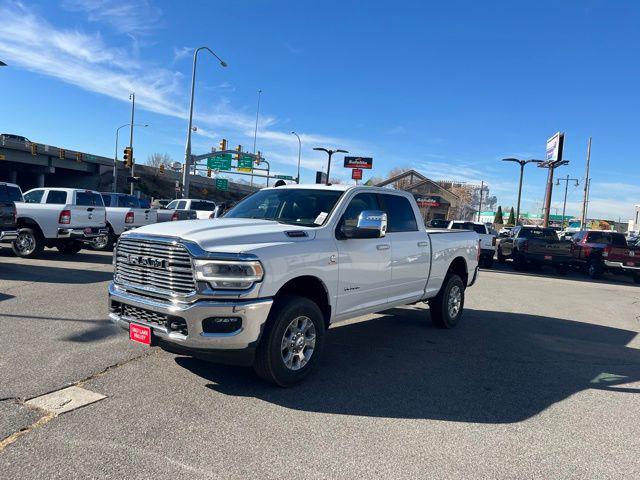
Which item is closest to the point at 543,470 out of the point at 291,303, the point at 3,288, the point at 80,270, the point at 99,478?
the point at 291,303

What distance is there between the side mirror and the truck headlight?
136 cm

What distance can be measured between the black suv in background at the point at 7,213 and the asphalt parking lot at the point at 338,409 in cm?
475

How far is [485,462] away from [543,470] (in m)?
0.39

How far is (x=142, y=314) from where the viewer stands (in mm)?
4570

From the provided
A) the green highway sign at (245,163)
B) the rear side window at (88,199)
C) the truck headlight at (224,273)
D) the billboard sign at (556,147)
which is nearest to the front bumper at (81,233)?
the rear side window at (88,199)

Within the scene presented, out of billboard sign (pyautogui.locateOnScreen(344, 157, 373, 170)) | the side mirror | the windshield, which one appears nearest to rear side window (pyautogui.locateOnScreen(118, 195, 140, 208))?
the windshield

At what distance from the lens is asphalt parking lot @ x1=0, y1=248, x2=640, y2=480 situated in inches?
133

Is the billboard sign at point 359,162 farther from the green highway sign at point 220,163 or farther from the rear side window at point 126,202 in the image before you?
the rear side window at point 126,202

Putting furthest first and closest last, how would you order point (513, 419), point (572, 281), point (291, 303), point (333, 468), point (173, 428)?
point (572, 281) < point (291, 303) < point (513, 419) < point (173, 428) < point (333, 468)

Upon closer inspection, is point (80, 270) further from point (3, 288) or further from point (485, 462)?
point (485, 462)

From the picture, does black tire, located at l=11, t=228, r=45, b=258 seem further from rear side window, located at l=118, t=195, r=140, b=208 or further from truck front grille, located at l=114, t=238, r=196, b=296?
truck front grille, located at l=114, t=238, r=196, b=296

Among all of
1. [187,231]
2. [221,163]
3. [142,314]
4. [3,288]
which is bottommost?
[3,288]

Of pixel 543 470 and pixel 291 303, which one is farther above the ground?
pixel 291 303

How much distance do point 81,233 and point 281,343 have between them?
36.1 feet
